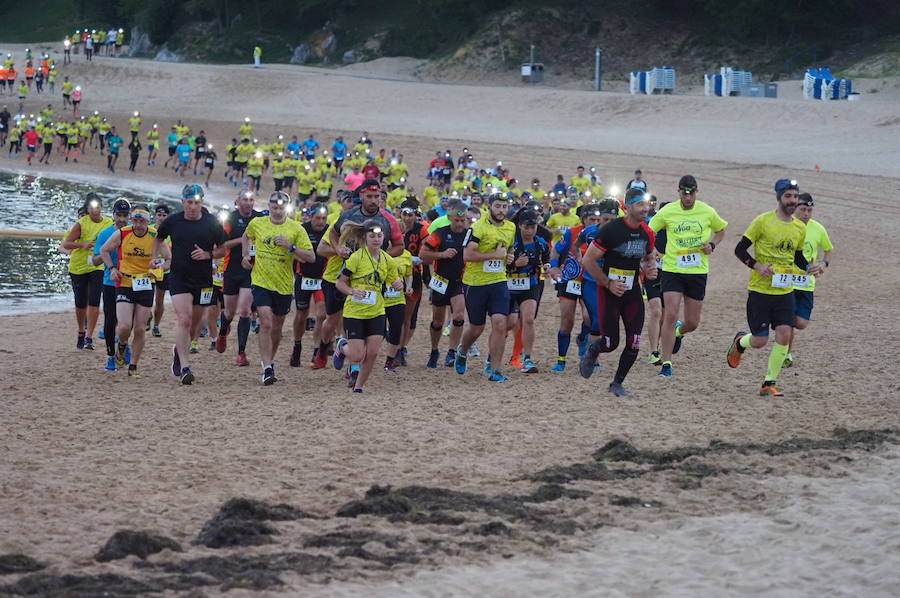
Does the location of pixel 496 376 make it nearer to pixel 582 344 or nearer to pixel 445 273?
pixel 445 273

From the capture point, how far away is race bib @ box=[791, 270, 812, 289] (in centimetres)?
Result: 1126

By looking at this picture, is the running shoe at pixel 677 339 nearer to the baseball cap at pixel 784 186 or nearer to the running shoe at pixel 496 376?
the running shoe at pixel 496 376

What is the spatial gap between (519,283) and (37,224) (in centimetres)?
2127

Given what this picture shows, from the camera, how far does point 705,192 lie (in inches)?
1325

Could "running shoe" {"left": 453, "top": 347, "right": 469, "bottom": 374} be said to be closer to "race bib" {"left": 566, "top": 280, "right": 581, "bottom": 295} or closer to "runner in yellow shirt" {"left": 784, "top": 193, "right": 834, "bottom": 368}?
"race bib" {"left": 566, "top": 280, "right": 581, "bottom": 295}

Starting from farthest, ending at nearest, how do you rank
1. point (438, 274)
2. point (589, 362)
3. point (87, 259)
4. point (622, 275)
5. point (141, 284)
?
point (87, 259) → point (438, 274) → point (141, 284) → point (589, 362) → point (622, 275)

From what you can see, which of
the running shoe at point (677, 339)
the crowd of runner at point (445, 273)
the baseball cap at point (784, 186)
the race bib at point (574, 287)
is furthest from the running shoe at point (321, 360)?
the baseball cap at point (784, 186)

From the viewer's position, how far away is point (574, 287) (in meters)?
12.9

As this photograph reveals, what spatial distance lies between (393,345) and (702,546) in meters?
6.19

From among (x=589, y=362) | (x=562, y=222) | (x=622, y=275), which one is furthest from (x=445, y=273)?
(x=562, y=222)

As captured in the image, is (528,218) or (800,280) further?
(528,218)

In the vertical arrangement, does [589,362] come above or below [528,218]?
below

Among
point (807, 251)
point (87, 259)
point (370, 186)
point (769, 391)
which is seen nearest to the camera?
point (769, 391)

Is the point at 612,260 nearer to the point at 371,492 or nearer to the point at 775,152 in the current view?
the point at 371,492
